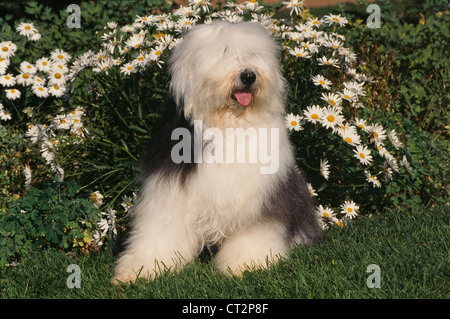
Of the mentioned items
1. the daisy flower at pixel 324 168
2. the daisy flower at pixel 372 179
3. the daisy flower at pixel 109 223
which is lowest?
the daisy flower at pixel 109 223

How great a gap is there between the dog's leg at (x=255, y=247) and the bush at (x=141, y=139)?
0.93m

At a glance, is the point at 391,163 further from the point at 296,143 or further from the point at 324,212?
the point at 296,143

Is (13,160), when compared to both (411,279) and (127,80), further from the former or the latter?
(411,279)

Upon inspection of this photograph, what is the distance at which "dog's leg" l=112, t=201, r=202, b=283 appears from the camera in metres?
3.87

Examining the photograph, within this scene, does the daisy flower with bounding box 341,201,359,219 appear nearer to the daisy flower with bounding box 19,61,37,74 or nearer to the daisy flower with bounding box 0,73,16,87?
the daisy flower with bounding box 19,61,37,74

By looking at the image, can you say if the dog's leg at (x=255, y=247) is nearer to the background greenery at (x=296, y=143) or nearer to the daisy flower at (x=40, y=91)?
the background greenery at (x=296, y=143)

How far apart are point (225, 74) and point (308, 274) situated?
→ 4.04ft

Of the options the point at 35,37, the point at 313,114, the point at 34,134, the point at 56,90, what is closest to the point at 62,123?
the point at 34,134

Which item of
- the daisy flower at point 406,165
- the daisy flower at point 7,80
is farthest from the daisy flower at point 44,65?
the daisy flower at point 406,165

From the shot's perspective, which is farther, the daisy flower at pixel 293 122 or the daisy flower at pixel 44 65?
the daisy flower at pixel 44 65

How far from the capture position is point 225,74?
3562mm

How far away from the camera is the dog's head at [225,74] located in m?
3.57

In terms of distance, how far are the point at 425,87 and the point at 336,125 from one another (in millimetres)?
2081

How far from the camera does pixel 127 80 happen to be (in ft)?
16.5
